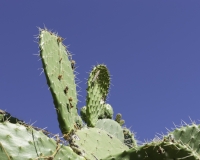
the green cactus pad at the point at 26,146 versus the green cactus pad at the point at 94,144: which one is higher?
the green cactus pad at the point at 94,144

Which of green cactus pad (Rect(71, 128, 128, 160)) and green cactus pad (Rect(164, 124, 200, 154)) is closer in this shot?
green cactus pad (Rect(71, 128, 128, 160))

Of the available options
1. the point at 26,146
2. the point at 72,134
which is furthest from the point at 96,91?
the point at 26,146

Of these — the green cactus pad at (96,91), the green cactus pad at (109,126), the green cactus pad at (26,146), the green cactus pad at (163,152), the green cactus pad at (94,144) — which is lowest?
the green cactus pad at (163,152)

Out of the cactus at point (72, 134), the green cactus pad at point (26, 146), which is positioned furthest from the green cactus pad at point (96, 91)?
the green cactus pad at point (26, 146)

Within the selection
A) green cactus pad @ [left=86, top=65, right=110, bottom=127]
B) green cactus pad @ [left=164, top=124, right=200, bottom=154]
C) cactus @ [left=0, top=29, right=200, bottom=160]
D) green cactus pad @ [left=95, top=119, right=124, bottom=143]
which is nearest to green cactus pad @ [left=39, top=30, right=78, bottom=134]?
cactus @ [left=0, top=29, right=200, bottom=160]

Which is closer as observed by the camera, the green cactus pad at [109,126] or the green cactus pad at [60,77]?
the green cactus pad at [60,77]

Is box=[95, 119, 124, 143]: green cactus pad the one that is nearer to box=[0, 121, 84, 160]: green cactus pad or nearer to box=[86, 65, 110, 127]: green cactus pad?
A: box=[86, 65, 110, 127]: green cactus pad

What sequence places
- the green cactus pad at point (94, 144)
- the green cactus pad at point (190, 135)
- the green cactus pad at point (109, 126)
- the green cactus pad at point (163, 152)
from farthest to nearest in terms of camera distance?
the green cactus pad at point (109, 126) → the green cactus pad at point (190, 135) → the green cactus pad at point (94, 144) → the green cactus pad at point (163, 152)

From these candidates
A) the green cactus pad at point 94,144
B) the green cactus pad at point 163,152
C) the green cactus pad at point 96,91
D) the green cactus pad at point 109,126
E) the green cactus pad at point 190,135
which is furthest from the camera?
the green cactus pad at point 109,126

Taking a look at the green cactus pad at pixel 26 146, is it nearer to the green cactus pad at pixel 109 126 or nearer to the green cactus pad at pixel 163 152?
the green cactus pad at pixel 163 152
